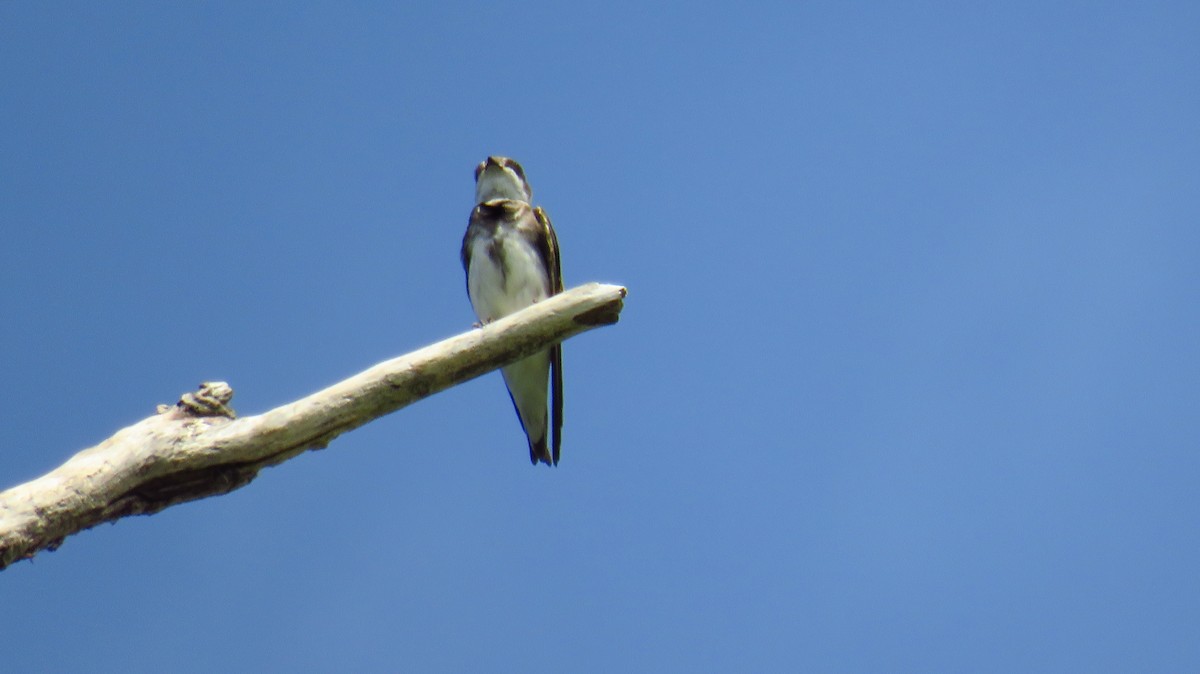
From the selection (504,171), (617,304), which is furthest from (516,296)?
(617,304)

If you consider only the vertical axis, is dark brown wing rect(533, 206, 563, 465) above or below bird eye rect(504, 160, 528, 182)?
below

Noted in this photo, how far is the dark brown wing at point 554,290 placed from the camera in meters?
8.84

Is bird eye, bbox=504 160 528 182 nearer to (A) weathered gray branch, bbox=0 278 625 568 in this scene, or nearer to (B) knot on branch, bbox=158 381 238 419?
(A) weathered gray branch, bbox=0 278 625 568

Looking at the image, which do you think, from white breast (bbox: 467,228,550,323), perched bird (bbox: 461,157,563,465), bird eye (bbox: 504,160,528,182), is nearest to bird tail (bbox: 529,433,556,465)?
perched bird (bbox: 461,157,563,465)

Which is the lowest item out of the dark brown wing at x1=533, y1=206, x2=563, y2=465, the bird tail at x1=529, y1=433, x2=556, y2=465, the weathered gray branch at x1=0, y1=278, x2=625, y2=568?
the weathered gray branch at x1=0, y1=278, x2=625, y2=568

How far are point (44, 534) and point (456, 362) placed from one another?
67.0 inches

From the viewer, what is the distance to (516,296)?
8.69 m

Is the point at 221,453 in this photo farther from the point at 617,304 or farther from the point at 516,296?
the point at 516,296

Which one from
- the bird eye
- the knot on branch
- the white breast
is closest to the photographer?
the knot on branch

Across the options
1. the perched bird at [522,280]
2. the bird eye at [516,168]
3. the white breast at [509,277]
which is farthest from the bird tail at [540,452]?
the bird eye at [516,168]

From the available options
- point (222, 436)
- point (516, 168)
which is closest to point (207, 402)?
point (222, 436)

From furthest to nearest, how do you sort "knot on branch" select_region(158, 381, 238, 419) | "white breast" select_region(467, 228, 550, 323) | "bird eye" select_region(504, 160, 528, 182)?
"bird eye" select_region(504, 160, 528, 182) → "white breast" select_region(467, 228, 550, 323) → "knot on branch" select_region(158, 381, 238, 419)

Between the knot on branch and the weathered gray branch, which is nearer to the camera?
the weathered gray branch

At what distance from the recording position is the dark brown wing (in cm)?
884
